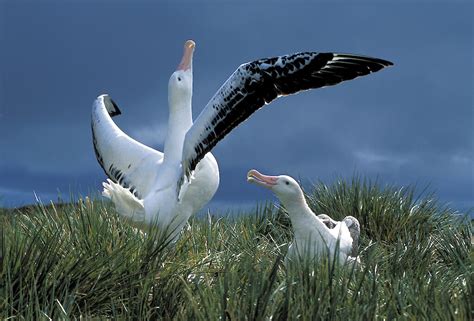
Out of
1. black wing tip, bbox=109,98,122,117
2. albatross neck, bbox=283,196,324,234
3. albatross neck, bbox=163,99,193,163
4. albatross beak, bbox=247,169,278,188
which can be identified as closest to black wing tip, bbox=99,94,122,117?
black wing tip, bbox=109,98,122,117

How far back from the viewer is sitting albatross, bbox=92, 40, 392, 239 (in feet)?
20.3

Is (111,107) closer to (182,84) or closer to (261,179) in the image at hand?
(182,84)

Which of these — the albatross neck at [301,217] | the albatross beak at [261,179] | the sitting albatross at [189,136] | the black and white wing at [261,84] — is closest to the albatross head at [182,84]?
the sitting albatross at [189,136]

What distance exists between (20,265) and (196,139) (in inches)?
99.1

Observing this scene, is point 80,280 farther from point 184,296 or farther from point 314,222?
point 314,222

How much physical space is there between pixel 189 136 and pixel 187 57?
5.69ft

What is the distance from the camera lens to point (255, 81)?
6367 millimetres

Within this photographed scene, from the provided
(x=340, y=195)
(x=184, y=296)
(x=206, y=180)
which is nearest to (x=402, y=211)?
(x=340, y=195)

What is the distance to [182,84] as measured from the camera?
8.15 metres

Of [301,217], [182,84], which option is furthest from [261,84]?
[182,84]

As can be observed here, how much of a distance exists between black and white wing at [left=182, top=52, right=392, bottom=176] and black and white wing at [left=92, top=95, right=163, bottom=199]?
1.34m

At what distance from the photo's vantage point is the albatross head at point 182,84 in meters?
8.12

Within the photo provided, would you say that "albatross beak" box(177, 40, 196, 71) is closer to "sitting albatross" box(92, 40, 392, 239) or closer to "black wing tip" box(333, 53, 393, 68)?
"sitting albatross" box(92, 40, 392, 239)

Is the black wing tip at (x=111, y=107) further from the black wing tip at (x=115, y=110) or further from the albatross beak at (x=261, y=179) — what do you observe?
the albatross beak at (x=261, y=179)
